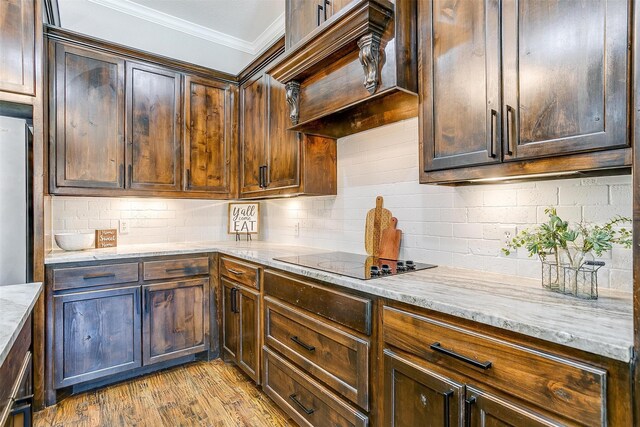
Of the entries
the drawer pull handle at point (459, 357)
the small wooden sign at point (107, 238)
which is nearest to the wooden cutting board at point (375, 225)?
the drawer pull handle at point (459, 357)

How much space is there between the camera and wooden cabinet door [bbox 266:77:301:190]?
94.9 inches

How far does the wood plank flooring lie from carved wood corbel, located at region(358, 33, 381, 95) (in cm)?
199

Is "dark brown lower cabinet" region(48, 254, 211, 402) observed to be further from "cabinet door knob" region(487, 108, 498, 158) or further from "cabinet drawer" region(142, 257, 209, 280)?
"cabinet door knob" region(487, 108, 498, 158)

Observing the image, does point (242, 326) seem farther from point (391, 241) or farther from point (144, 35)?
point (144, 35)

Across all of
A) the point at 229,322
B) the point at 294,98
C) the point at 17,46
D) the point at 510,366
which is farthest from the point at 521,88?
the point at 17,46

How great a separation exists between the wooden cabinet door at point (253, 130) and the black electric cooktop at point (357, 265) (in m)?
1.01

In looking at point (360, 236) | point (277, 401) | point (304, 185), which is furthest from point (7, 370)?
point (360, 236)

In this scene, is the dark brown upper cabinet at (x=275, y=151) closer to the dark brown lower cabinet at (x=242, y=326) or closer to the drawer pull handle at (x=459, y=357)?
the dark brown lower cabinet at (x=242, y=326)

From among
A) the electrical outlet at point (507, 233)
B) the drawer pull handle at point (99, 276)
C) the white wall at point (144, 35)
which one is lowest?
the drawer pull handle at point (99, 276)

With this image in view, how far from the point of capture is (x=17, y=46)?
190 centimetres

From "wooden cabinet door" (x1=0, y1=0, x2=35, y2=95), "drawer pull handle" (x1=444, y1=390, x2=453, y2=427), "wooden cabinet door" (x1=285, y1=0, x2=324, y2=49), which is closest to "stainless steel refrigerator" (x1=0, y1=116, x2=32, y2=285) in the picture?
"wooden cabinet door" (x1=0, y1=0, x2=35, y2=95)

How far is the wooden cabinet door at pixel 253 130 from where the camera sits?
281 cm

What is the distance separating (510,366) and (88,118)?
9.88 ft

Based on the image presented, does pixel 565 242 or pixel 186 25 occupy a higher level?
pixel 186 25
